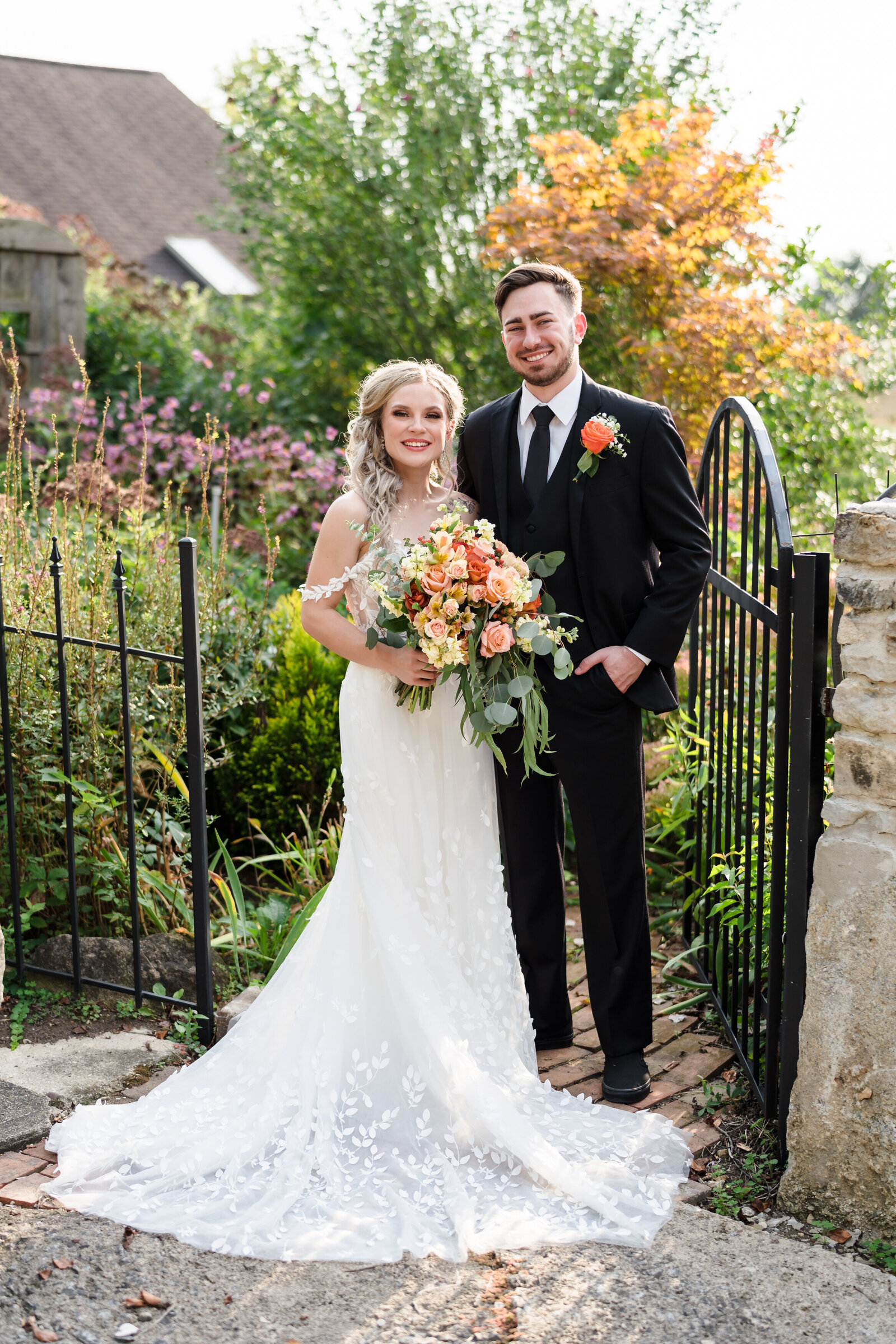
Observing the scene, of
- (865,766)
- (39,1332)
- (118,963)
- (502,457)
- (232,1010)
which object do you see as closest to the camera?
(39,1332)

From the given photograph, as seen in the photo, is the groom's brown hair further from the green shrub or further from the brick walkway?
the brick walkway

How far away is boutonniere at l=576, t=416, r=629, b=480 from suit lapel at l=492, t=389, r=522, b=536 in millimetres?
222

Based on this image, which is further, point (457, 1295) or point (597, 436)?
point (597, 436)

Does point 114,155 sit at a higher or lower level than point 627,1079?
higher

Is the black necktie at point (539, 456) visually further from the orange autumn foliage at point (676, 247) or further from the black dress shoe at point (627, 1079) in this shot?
the orange autumn foliage at point (676, 247)

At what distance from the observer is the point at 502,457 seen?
3.26 m

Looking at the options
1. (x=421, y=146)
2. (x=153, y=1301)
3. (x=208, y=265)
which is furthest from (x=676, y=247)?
(x=208, y=265)

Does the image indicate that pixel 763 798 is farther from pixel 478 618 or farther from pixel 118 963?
pixel 118 963

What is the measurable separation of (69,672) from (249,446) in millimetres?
3300

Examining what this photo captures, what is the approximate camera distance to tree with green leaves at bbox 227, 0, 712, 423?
7594 millimetres

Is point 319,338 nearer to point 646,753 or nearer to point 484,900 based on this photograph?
point 646,753

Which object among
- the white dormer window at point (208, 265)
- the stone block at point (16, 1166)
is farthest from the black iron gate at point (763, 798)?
the white dormer window at point (208, 265)

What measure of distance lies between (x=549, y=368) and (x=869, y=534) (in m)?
1.11

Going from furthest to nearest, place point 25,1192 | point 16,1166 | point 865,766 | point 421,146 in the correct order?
point 421,146, point 16,1166, point 25,1192, point 865,766
